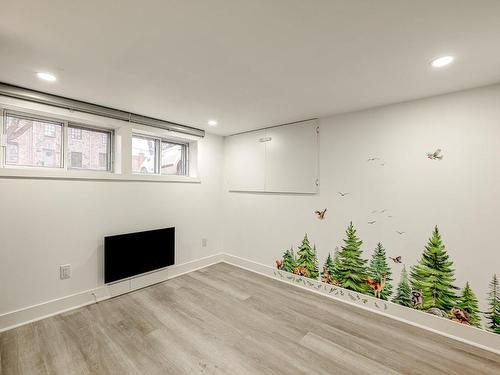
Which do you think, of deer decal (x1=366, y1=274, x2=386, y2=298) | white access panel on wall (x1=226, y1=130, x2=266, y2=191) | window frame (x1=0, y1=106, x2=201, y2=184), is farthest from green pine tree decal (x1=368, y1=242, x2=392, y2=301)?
window frame (x1=0, y1=106, x2=201, y2=184)

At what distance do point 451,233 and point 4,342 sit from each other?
4.26 meters

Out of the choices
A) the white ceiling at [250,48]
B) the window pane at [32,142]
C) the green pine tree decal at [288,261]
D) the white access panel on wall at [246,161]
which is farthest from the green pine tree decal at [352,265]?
the window pane at [32,142]

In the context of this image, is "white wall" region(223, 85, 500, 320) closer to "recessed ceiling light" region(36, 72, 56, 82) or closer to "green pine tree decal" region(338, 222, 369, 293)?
"green pine tree decal" region(338, 222, 369, 293)

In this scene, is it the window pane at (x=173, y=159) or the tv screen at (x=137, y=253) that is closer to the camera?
the tv screen at (x=137, y=253)

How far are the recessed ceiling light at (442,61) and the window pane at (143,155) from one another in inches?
136

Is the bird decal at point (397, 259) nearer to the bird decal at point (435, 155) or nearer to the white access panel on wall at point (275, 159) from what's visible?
the bird decal at point (435, 155)

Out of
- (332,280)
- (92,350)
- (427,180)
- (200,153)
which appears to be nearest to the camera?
(92,350)

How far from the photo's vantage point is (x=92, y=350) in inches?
77.3

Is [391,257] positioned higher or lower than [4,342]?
higher

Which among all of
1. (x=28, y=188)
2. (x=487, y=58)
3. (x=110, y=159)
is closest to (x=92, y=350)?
(x=28, y=188)

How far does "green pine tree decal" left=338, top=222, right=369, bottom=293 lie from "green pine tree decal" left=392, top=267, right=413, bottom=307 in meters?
0.32

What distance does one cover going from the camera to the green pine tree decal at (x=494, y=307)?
6.81 ft

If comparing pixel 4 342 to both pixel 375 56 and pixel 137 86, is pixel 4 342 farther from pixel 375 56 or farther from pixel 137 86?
pixel 375 56

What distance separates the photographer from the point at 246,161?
4.04m
